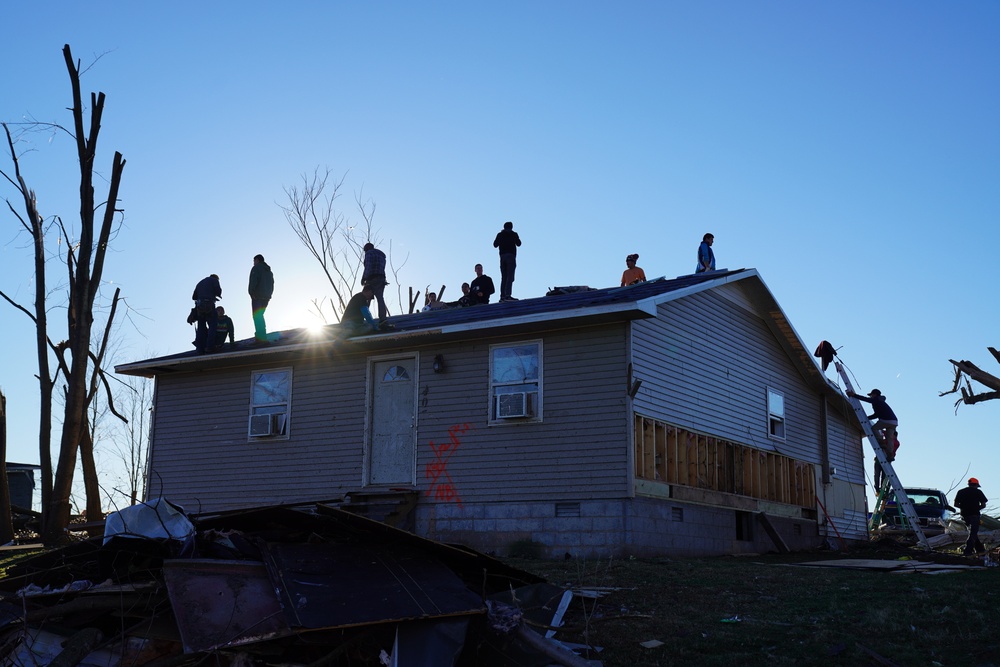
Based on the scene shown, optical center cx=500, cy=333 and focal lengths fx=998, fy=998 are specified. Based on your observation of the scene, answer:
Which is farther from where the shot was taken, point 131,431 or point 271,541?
point 131,431

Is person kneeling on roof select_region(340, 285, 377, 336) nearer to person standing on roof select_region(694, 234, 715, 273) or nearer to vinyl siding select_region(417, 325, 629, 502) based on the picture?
vinyl siding select_region(417, 325, 629, 502)

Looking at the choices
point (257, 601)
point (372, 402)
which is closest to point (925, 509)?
point (372, 402)

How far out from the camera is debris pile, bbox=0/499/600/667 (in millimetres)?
6578

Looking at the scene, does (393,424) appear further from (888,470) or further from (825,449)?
(825,449)

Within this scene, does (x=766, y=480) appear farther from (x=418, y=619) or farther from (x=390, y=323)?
(x=418, y=619)

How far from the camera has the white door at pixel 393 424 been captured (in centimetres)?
1714

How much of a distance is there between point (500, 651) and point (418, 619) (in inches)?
28.7

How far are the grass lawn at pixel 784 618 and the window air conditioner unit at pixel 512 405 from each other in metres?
4.11

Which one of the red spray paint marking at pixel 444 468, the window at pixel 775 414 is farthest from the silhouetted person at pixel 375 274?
the window at pixel 775 414

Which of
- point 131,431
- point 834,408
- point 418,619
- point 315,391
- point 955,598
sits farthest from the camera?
point 131,431

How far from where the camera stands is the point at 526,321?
1563 cm

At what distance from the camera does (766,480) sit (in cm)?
1984

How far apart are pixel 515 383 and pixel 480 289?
5.40 m

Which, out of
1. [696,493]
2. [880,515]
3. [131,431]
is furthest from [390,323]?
[131,431]
